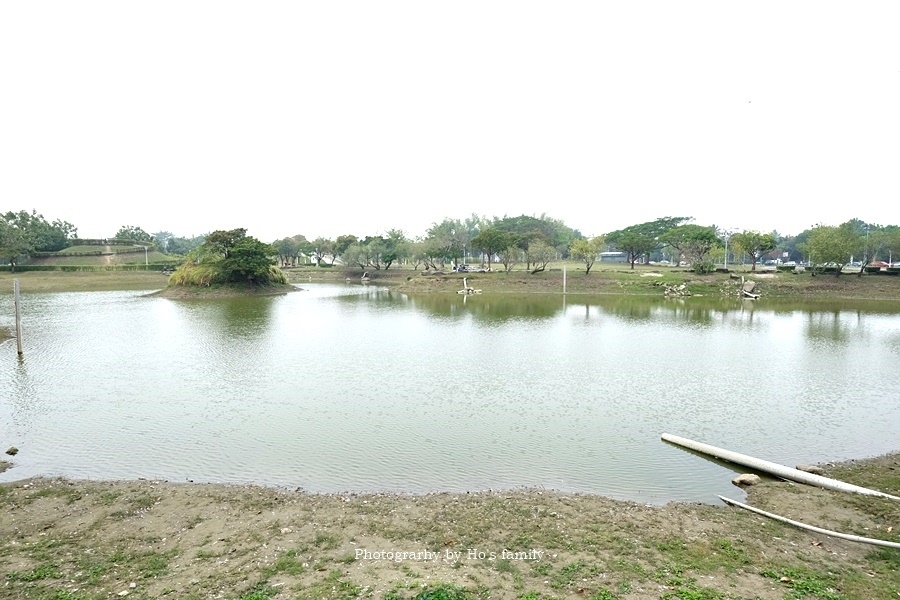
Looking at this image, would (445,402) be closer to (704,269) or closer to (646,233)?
(704,269)

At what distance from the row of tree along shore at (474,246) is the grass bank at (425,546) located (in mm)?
55907

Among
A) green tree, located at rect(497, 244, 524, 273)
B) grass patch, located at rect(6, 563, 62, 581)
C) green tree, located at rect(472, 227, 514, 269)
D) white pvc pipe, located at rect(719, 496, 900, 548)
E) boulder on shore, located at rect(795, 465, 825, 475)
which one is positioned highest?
green tree, located at rect(472, 227, 514, 269)

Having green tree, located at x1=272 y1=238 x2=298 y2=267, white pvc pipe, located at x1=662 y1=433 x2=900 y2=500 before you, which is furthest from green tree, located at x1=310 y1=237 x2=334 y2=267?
white pvc pipe, located at x1=662 y1=433 x2=900 y2=500

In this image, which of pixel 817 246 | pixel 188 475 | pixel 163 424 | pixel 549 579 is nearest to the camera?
pixel 549 579

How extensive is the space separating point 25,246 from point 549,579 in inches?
4022

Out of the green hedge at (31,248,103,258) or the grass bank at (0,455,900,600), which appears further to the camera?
the green hedge at (31,248,103,258)

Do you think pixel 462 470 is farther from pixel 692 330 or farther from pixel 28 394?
pixel 692 330

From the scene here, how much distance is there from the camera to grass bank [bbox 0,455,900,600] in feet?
21.7

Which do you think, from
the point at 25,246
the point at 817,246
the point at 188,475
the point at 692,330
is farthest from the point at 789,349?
the point at 25,246

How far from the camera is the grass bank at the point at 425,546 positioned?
261 inches

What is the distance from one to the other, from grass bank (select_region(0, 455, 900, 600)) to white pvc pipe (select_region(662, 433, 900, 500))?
0.35 m

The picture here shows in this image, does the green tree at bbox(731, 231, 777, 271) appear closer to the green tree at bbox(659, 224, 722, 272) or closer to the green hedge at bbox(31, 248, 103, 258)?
the green tree at bbox(659, 224, 722, 272)

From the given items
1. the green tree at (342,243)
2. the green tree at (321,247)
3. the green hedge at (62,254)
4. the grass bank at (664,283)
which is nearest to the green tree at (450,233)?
the green tree at (342,243)

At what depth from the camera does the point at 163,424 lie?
49.4 feet
